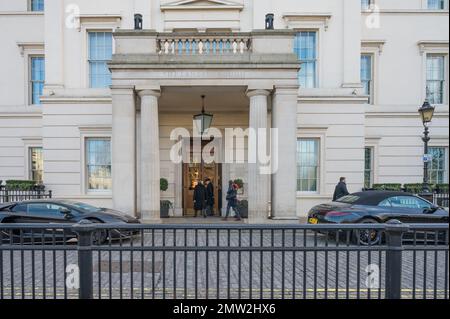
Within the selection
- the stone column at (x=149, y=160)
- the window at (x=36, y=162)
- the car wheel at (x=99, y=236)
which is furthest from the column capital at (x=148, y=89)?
the window at (x=36, y=162)

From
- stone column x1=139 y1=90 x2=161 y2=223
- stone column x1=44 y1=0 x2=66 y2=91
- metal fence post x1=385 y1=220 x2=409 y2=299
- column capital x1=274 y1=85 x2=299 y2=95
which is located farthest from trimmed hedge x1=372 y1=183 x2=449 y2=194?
stone column x1=44 y1=0 x2=66 y2=91

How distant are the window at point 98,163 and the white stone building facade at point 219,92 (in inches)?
1.8

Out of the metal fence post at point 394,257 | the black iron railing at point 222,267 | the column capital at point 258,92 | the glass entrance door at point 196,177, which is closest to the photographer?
the metal fence post at point 394,257

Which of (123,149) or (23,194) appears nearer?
(123,149)

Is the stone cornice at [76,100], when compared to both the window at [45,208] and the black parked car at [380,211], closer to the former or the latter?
the window at [45,208]

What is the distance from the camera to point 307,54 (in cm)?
1290

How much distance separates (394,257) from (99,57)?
13.5 meters

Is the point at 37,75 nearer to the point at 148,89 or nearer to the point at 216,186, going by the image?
the point at 148,89

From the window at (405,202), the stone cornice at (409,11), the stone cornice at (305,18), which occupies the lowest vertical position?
the window at (405,202)

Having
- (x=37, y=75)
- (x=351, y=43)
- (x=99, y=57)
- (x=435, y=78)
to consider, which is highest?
(x=351, y=43)

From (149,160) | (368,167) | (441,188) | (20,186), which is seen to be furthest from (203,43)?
(441,188)

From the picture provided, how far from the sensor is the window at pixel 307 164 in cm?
1285

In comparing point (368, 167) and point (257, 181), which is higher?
point (368, 167)

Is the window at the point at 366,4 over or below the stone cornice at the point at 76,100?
over
